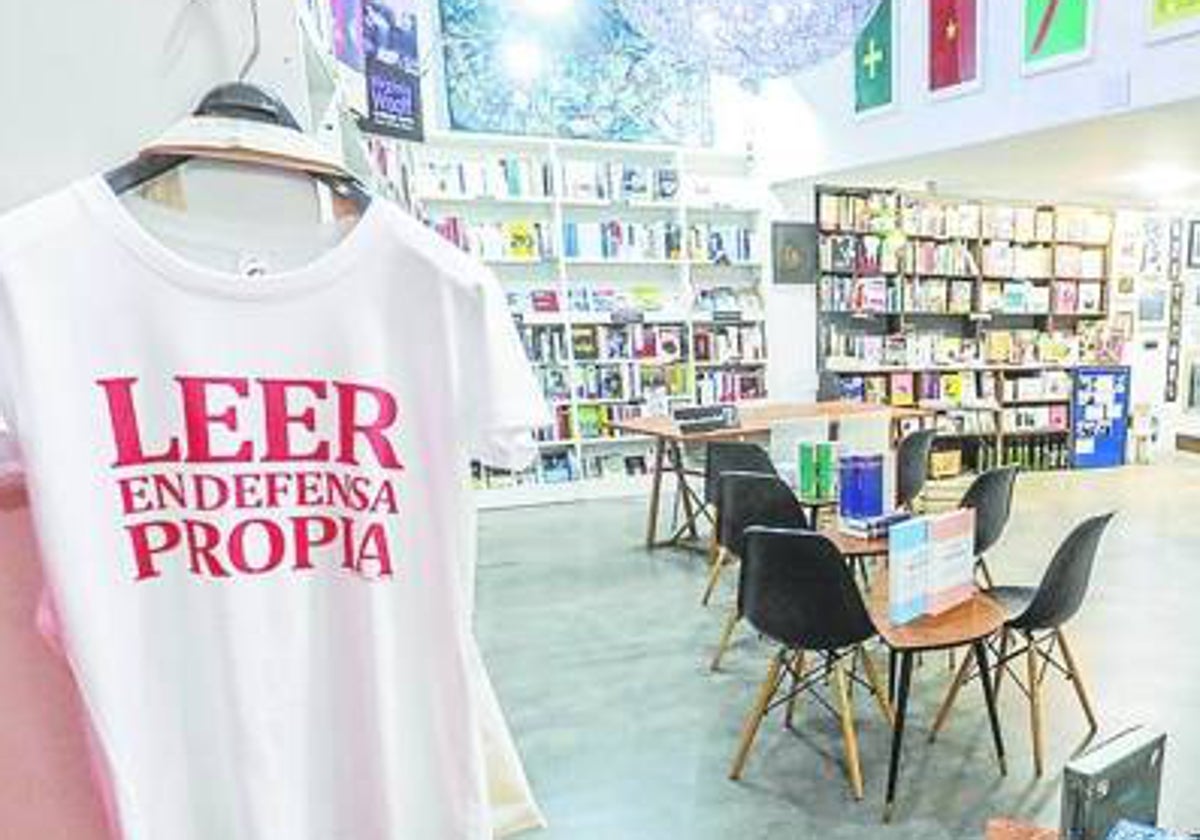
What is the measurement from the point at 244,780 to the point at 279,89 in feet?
2.79

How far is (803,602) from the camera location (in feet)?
7.72

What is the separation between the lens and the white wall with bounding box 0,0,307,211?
950 mm

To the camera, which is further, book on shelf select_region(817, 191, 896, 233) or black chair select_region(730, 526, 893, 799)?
book on shelf select_region(817, 191, 896, 233)

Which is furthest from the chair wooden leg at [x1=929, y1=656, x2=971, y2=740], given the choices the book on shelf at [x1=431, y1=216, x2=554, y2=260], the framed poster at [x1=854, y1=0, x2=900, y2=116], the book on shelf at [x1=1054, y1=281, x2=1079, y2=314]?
the book on shelf at [x1=1054, y1=281, x2=1079, y2=314]

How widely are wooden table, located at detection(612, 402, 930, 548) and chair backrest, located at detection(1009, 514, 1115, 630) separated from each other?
6.62ft

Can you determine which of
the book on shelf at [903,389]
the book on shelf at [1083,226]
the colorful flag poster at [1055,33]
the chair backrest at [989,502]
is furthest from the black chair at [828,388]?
the chair backrest at [989,502]

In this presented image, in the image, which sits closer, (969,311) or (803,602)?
(803,602)

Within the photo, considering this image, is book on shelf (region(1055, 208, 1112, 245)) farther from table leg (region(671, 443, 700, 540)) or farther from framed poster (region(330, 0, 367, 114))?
framed poster (region(330, 0, 367, 114))

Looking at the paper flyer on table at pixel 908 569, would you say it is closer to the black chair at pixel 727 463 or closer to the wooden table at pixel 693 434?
the black chair at pixel 727 463

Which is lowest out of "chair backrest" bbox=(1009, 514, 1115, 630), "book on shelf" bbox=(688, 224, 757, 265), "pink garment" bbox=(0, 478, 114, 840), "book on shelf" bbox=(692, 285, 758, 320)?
"chair backrest" bbox=(1009, 514, 1115, 630)

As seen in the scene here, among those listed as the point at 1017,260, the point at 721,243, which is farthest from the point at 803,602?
the point at 1017,260

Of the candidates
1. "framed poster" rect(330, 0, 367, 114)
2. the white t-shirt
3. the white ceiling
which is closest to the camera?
the white t-shirt

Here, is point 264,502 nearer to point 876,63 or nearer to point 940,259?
point 876,63

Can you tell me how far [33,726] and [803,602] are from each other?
191cm
